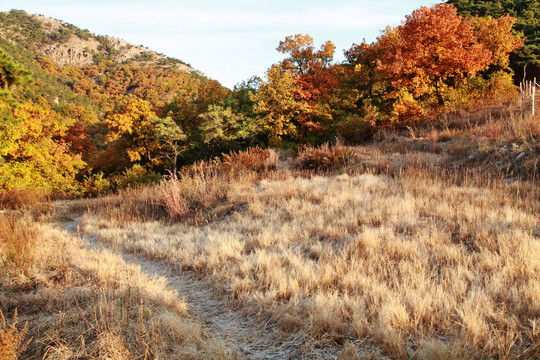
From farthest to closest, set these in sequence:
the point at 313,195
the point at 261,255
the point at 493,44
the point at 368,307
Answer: the point at 493,44 → the point at 313,195 → the point at 261,255 → the point at 368,307

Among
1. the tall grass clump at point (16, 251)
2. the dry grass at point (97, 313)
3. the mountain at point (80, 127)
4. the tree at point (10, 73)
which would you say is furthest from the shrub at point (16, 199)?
the dry grass at point (97, 313)

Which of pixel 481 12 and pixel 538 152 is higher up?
pixel 481 12

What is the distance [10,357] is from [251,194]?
6.38 m

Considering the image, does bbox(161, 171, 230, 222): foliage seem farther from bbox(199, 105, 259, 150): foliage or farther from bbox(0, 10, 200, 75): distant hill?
bbox(0, 10, 200, 75): distant hill

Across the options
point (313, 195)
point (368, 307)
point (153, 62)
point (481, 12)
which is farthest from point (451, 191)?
point (153, 62)

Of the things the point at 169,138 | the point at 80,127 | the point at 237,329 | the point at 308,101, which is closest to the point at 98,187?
the point at 169,138

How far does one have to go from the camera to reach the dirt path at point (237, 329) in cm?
251

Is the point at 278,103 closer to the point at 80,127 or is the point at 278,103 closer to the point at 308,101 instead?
the point at 308,101

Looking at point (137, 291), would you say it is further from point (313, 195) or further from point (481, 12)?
point (481, 12)

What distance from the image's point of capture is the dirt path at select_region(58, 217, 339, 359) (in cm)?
251

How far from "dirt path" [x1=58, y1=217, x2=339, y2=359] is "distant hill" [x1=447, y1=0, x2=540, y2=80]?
30.1m

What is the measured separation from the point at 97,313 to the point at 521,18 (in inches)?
1703

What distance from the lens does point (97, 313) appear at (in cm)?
286

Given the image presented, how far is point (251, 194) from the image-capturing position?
818 cm
